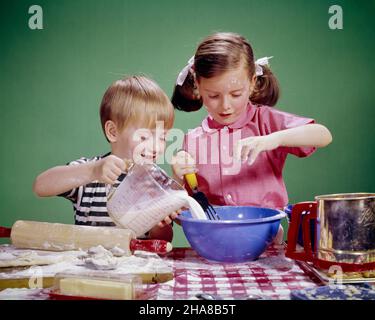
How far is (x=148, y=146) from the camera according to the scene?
141 cm

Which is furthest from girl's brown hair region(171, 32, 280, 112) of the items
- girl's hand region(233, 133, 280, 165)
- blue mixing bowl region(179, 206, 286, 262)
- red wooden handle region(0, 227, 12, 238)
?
red wooden handle region(0, 227, 12, 238)

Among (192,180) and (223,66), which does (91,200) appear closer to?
(192,180)

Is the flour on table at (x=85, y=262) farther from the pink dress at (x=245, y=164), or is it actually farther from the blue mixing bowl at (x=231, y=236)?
the pink dress at (x=245, y=164)

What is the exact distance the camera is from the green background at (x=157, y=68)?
54.6 inches

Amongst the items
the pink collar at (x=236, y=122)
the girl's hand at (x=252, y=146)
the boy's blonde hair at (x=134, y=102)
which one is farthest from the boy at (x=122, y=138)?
the girl's hand at (x=252, y=146)

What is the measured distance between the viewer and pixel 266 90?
1.40 meters

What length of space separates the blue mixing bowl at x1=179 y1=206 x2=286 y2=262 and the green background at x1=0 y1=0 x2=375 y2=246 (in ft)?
1.20

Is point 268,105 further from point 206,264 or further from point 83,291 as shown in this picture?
point 83,291

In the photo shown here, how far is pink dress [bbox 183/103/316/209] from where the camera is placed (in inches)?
54.9

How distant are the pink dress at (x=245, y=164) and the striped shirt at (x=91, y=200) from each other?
0.27m

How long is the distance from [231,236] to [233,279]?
0.11 meters

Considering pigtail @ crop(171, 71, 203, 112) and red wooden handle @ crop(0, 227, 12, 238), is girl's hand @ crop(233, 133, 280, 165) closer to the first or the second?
pigtail @ crop(171, 71, 203, 112)

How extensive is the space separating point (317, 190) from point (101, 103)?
0.72 metres
